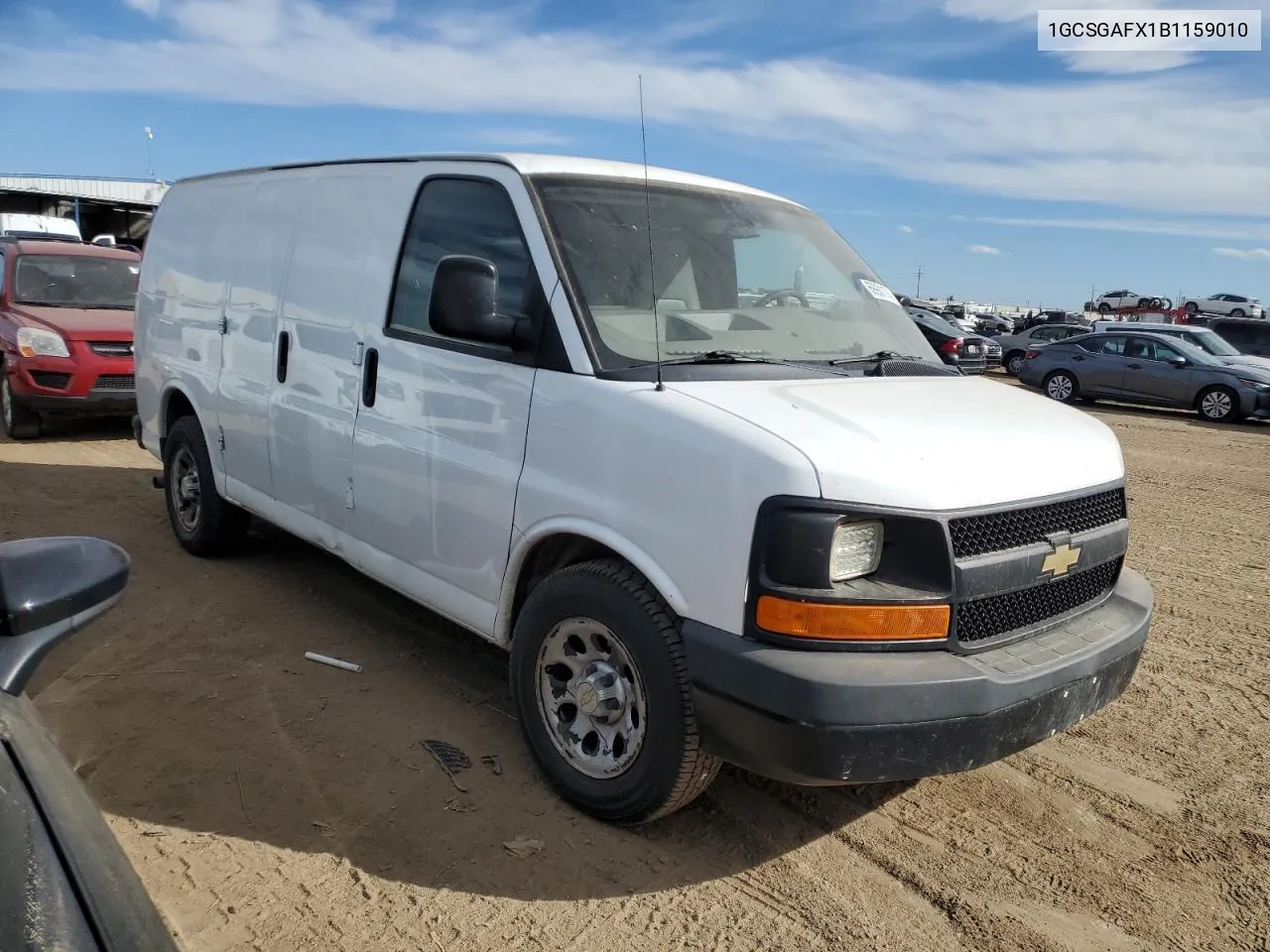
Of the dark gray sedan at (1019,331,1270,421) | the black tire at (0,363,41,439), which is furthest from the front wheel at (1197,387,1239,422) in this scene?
the black tire at (0,363,41,439)

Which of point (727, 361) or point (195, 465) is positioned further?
point (195, 465)

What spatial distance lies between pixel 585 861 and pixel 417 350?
201 cm

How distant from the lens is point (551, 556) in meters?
3.44

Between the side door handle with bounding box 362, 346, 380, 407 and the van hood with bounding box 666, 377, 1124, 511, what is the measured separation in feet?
5.20

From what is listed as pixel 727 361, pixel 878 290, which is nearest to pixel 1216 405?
pixel 878 290

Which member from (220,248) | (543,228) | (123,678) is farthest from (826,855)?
(220,248)

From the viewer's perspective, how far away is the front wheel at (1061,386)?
63.1 feet

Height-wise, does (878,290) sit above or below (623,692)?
above

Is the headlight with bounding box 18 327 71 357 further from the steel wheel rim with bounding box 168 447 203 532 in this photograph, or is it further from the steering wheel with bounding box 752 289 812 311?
the steering wheel with bounding box 752 289 812 311

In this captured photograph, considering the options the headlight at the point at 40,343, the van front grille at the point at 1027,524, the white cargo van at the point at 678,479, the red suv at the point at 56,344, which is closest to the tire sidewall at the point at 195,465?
the white cargo van at the point at 678,479

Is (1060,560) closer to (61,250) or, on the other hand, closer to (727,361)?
(727,361)

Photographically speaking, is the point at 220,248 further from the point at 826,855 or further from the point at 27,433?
the point at 27,433

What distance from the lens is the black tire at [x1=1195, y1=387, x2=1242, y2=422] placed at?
→ 16797 mm

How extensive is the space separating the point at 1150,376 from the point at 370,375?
57.5ft
